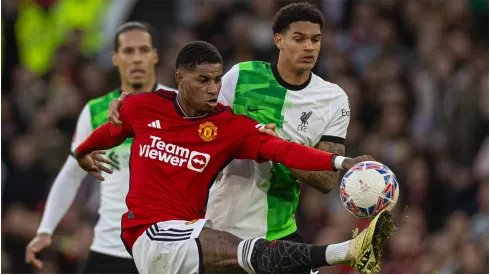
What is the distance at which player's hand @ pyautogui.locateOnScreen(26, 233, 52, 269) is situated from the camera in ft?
28.9

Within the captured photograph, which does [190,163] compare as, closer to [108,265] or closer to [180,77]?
[180,77]

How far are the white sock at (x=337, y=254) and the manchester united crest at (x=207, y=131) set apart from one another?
123cm

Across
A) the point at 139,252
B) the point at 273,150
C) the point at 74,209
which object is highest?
the point at 273,150

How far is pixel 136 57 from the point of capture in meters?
9.18

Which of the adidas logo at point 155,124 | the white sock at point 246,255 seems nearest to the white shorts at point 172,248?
the white sock at point 246,255

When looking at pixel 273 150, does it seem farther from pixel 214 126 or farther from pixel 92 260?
pixel 92 260

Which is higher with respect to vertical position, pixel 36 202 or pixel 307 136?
pixel 307 136

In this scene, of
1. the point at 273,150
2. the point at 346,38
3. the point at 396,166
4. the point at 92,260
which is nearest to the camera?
the point at 273,150

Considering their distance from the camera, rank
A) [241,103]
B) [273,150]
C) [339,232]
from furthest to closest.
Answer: [339,232], [241,103], [273,150]

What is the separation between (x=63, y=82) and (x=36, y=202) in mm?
2701

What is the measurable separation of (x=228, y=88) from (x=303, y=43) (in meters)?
0.66

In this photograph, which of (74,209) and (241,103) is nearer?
(241,103)

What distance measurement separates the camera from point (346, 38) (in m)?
15.3

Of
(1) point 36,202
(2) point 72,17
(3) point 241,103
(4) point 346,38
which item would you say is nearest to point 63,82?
(2) point 72,17
